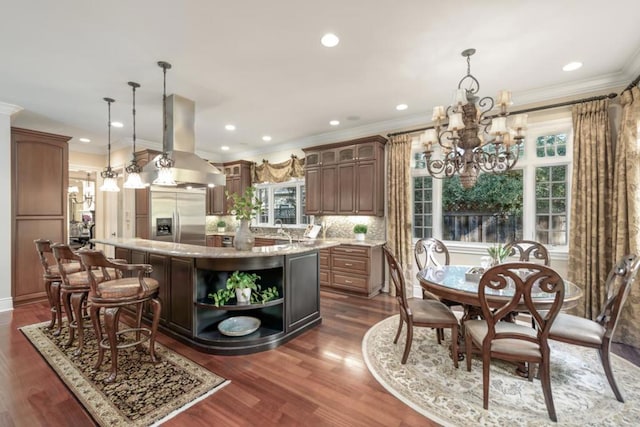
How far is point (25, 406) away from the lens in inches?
78.0

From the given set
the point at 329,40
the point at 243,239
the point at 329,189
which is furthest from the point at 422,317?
the point at 329,189

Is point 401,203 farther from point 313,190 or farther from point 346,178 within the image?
point 313,190

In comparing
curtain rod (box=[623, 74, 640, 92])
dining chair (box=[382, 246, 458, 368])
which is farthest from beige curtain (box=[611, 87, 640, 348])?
dining chair (box=[382, 246, 458, 368])

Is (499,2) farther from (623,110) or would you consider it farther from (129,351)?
(129,351)

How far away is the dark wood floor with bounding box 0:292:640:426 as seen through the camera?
1871 millimetres

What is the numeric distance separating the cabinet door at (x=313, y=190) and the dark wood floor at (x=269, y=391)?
8.86 feet

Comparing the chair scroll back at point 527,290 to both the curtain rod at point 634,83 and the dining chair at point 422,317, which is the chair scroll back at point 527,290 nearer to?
the dining chair at point 422,317

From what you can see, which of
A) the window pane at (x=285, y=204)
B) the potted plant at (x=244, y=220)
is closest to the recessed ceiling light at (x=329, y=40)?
the potted plant at (x=244, y=220)

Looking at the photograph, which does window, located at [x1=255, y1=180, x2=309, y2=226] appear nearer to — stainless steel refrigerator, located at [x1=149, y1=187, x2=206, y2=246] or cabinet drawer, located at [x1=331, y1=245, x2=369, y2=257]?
stainless steel refrigerator, located at [x1=149, y1=187, x2=206, y2=246]

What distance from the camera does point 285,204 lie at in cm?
657

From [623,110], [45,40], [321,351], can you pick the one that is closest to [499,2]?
[623,110]

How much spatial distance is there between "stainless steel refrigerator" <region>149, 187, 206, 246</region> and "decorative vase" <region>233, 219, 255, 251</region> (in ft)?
11.2

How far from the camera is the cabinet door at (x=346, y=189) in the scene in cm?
498

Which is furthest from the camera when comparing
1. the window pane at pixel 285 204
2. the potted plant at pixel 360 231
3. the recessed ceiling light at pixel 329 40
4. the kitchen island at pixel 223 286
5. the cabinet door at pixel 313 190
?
the window pane at pixel 285 204
